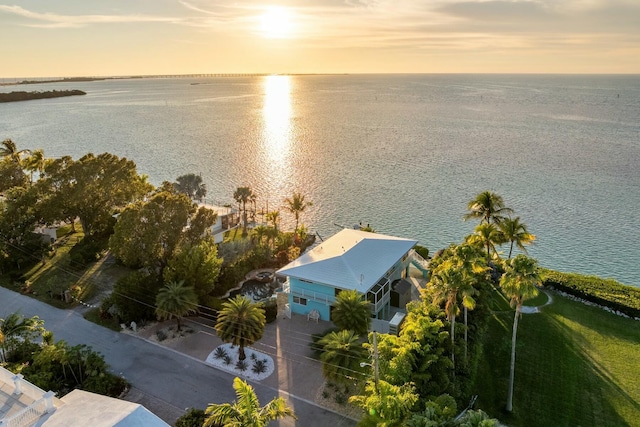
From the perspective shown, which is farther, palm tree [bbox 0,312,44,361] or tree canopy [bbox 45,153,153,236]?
tree canopy [bbox 45,153,153,236]

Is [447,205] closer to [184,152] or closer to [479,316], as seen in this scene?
[479,316]

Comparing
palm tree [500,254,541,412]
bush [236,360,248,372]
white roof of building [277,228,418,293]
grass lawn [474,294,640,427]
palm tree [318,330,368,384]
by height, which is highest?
palm tree [500,254,541,412]

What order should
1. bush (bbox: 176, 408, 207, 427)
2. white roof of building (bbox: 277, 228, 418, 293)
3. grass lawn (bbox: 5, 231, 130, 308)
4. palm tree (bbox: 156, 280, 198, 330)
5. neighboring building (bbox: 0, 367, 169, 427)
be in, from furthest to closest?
grass lawn (bbox: 5, 231, 130, 308), white roof of building (bbox: 277, 228, 418, 293), palm tree (bbox: 156, 280, 198, 330), bush (bbox: 176, 408, 207, 427), neighboring building (bbox: 0, 367, 169, 427)

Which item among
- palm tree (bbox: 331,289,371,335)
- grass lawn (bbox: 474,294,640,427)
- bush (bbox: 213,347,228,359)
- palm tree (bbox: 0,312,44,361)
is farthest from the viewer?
bush (bbox: 213,347,228,359)

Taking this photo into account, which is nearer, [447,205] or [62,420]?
[62,420]

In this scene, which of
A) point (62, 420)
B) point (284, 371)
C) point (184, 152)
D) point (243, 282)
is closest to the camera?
point (62, 420)

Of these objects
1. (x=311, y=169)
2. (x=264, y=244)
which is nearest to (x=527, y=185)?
(x=311, y=169)

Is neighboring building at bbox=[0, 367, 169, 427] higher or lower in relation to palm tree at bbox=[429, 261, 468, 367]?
lower

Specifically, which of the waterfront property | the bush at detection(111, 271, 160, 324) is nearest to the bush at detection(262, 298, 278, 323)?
the bush at detection(111, 271, 160, 324)

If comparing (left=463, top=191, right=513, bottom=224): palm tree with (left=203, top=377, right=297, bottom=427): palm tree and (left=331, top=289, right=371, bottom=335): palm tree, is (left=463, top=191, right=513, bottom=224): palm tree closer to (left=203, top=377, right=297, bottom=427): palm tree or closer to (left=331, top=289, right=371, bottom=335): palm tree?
(left=331, top=289, right=371, bottom=335): palm tree
